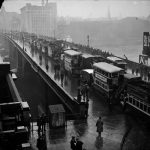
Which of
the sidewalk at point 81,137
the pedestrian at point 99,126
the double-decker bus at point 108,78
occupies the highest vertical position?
the double-decker bus at point 108,78

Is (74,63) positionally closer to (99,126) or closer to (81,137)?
(81,137)

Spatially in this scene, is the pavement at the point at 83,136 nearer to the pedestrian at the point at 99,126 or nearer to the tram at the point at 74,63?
the pedestrian at the point at 99,126

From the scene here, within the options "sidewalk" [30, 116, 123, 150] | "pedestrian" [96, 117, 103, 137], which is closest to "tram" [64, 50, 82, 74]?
"sidewalk" [30, 116, 123, 150]

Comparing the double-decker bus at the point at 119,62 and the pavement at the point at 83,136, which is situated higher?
the double-decker bus at the point at 119,62

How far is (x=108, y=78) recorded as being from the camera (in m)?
25.9

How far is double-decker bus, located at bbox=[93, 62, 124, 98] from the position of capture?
83.9 ft

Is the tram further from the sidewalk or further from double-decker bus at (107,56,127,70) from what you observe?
the sidewalk

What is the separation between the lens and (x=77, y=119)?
21.4 meters

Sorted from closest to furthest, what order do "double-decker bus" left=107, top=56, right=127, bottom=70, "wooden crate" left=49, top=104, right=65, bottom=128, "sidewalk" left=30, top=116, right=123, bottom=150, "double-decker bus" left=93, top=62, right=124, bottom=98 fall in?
"sidewalk" left=30, top=116, right=123, bottom=150 < "wooden crate" left=49, top=104, right=65, bottom=128 < "double-decker bus" left=93, top=62, right=124, bottom=98 < "double-decker bus" left=107, top=56, right=127, bottom=70

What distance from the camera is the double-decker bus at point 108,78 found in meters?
25.6

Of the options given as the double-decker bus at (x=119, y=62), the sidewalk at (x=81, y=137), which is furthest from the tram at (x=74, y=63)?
the sidewalk at (x=81, y=137)

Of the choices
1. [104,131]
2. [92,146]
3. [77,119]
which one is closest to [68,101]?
[77,119]

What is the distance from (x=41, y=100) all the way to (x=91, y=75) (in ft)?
50.6

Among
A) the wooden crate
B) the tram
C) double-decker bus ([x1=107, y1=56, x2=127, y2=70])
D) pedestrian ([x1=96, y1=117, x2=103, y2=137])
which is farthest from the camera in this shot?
the tram
